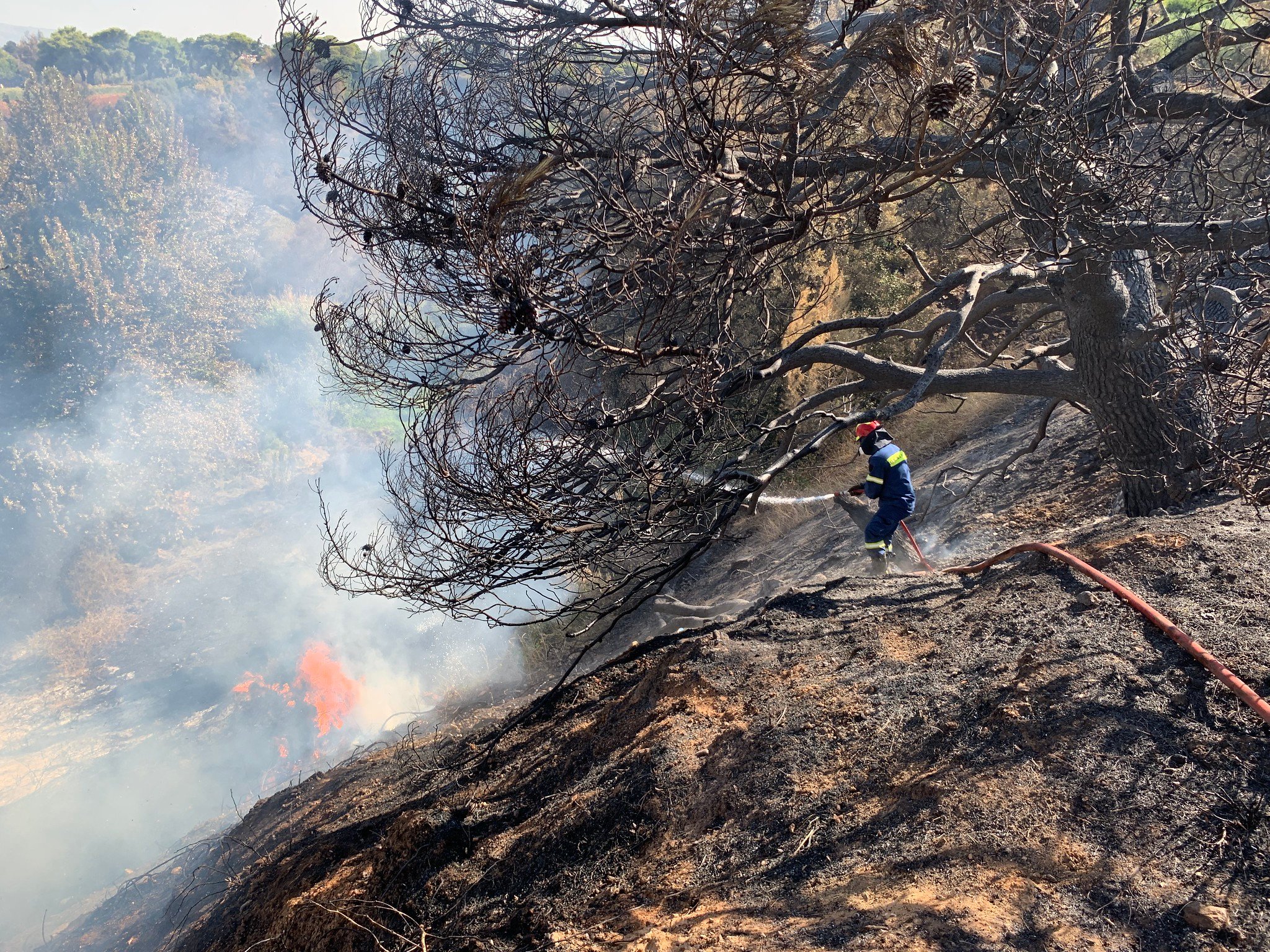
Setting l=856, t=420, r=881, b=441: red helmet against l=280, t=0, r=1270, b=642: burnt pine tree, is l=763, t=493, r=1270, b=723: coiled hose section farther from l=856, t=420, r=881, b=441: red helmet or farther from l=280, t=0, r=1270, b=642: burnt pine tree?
l=856, t=420, r=881, b=441: red helmet

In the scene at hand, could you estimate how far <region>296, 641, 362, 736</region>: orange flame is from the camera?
2206 centimetres

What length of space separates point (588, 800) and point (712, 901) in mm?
1339

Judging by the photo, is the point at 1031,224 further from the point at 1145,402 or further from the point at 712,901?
the point at 712,901

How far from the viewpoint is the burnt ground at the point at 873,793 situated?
315cm

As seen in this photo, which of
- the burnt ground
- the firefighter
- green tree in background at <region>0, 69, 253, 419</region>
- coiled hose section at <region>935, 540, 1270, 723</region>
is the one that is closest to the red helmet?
the firefighter

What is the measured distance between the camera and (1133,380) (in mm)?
6680

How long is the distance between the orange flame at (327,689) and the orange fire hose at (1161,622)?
2015 centimetres

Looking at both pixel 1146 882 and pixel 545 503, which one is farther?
pixel 545 503

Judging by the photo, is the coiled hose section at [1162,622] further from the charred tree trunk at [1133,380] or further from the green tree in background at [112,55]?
the green tree in background at [112,55]

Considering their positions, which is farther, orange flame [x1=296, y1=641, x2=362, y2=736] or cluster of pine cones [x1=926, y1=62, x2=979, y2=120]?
orange flame [x1=296, y1=641, x2=362, y2=736]

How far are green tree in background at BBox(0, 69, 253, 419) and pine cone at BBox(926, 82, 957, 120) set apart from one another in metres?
38.9

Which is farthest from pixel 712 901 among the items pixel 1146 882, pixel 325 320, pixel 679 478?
pixel 325 320

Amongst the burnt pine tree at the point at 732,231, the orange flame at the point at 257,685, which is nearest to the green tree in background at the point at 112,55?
the orange flame at the point at 257,685

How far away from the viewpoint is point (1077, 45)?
5.45 meters
